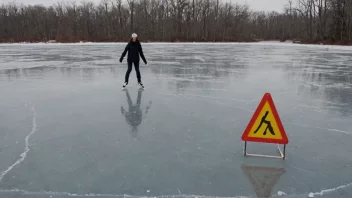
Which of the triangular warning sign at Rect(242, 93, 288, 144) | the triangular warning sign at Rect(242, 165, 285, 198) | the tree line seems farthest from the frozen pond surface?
the tree line

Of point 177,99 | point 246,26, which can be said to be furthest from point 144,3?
point 177,99

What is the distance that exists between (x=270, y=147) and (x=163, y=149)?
58.9 inches

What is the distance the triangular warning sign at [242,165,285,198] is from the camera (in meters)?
3.05

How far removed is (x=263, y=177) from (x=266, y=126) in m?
0.69

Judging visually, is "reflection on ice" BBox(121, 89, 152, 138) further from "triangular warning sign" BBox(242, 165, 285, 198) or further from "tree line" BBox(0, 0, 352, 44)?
"tree line" BBox(0, 0, 352, 44)

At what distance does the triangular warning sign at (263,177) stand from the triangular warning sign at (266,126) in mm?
395

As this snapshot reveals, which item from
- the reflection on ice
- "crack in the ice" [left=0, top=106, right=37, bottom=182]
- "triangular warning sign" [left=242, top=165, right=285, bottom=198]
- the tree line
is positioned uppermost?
the tree line

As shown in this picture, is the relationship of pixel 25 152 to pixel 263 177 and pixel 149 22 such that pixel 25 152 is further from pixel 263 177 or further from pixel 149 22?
pixel 149 22

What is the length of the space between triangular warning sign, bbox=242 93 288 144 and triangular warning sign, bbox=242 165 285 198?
0.39m

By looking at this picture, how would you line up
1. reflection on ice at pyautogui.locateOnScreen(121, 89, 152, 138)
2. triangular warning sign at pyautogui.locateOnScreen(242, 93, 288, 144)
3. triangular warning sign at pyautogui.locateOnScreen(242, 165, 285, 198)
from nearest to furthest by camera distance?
1. triangular warning sign at pyautogui.locateOnScreen(242, 165, 285, 198)
2. triangular warning sign at pyautogui.locateOnScreen(242, 93, 288, 144)
3. reflection on ice at pyautogui.locateOnScreen(121, 89, 152, 138)

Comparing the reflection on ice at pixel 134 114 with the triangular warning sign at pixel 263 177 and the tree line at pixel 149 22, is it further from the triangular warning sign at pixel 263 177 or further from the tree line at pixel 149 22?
the tree line at pixel 149 22

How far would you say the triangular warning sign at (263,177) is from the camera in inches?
120

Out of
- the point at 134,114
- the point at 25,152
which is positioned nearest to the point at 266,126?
the point at 134,114

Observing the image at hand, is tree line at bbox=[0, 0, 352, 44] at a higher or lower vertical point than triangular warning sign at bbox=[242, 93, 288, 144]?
higher
